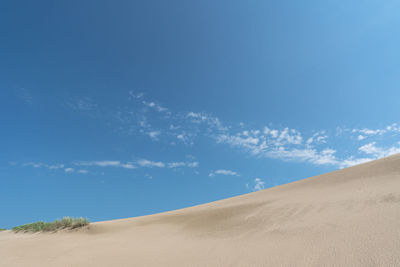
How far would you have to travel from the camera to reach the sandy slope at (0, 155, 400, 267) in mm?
2707

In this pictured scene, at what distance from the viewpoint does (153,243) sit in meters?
4.69

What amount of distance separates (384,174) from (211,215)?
18.0 feet

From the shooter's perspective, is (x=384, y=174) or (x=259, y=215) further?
(x=384, y=174)

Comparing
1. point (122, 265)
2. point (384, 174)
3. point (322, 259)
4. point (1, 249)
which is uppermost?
point (1, 249)

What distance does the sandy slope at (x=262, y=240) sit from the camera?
2707 mm

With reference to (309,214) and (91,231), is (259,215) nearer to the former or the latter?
(309,214)

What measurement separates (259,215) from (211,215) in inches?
72.3

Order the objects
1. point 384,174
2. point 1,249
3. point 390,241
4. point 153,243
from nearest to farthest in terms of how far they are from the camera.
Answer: point 390,241, point 153,243, point 1,249, point 384,174

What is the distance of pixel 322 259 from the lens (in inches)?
102

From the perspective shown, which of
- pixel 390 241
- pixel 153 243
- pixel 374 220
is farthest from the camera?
pixel 153 243

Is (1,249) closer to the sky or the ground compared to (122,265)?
closer to the sky

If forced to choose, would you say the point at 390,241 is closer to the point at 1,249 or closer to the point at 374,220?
the point at 374,220

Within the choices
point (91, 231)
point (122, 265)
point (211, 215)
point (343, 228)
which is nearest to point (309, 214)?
point (343, 228)

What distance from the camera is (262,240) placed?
3693mm
